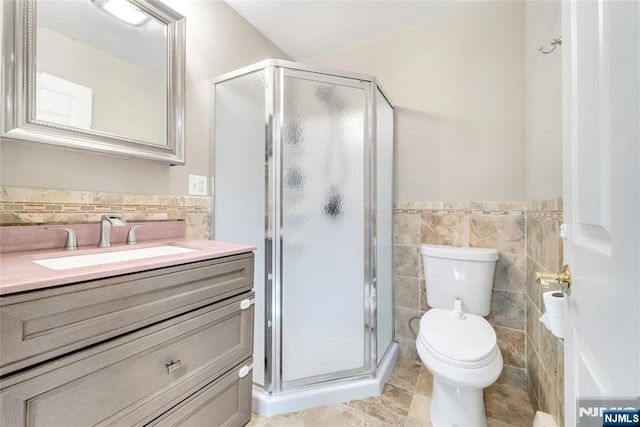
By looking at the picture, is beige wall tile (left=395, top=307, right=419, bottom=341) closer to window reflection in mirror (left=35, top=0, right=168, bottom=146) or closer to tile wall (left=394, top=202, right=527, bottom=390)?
tile wall (left=394, top=202, right=527, bottom=390)

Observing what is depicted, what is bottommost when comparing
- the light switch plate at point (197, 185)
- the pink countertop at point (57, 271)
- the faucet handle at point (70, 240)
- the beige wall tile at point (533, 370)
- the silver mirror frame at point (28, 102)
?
the beige wall tile at point (533, 370)

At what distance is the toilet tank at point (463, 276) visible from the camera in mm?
1535

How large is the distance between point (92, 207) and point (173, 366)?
77cm

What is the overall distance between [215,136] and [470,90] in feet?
5.59

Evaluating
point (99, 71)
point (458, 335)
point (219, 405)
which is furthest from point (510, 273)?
point (99, 71)

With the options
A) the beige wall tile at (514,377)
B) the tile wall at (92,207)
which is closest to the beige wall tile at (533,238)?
the beige wall tile at (514,377)

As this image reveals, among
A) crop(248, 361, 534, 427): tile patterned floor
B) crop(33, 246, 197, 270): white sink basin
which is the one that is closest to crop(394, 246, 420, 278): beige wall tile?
crop(248, 361, 534, 427): tile patterned floor

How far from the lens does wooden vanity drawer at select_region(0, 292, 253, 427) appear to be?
57cm

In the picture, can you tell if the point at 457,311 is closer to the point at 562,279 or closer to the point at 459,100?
the point at 562,279

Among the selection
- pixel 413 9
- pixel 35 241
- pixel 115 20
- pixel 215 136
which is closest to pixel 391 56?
pixel 413 9

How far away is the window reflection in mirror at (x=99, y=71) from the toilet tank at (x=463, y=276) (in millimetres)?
1732

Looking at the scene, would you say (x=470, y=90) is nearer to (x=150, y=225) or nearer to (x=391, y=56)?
(x=391, y=56)

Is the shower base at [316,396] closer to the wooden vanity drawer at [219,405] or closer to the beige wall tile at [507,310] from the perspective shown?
the wooden vanity drawer at [219,405]

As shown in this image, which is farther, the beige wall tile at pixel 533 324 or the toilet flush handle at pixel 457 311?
the toilet flush handle at pixel 457 311
